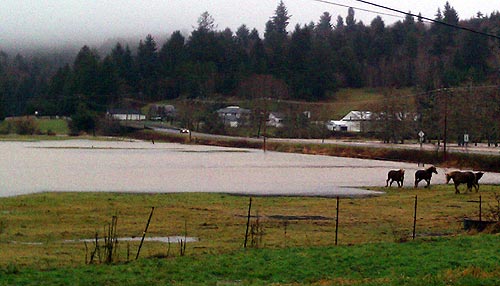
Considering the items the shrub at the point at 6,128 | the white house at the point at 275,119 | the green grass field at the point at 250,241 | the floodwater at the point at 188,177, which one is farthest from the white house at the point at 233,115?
the green grass field at the point at 250,241

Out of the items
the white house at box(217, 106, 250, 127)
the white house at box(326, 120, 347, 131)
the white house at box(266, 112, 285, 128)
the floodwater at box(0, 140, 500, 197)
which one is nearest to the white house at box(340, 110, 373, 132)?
the white house at box(326, 120, 347, 131)

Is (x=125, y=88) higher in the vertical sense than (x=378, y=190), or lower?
higher

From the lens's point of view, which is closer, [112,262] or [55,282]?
[55,282]

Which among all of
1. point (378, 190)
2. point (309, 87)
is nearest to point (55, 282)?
point (378, 190)

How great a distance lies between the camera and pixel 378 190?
44156mm

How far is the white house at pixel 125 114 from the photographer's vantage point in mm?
170550

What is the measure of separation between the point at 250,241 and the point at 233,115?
144041 millimetres

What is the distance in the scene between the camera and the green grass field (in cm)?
1484

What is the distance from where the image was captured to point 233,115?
165500 mm

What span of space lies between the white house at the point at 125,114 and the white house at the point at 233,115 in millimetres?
22677

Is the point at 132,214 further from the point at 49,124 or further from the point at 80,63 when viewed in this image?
the point at 80,63

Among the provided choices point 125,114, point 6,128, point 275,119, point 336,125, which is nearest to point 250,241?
point 275,119

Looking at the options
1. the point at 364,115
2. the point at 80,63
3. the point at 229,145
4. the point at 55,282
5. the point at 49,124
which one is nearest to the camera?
the point at 55,282

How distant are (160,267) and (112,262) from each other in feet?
4.19
